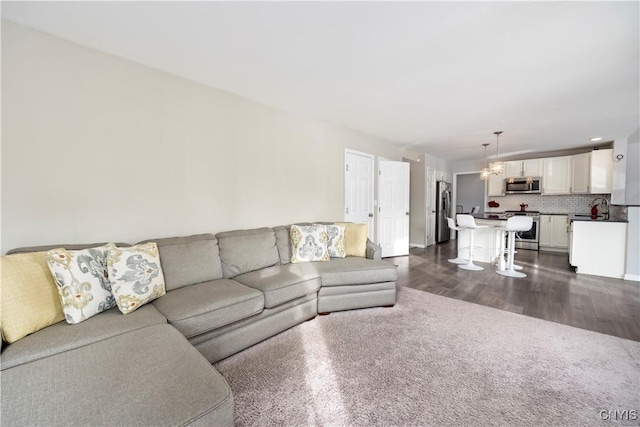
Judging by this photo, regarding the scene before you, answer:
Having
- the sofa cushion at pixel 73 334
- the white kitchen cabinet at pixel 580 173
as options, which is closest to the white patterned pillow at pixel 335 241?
the sofa cushion at pixel 73 334

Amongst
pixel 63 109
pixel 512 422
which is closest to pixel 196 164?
pixel 63 109

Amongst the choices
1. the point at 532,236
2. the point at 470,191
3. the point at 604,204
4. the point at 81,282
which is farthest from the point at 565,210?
the point at 81,282

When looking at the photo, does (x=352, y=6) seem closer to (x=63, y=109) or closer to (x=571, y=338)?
(x=63, y=109)

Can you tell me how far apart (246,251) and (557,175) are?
726 centimetres

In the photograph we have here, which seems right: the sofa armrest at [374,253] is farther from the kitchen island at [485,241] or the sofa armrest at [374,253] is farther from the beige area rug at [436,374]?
the kitchen island at [485,241]

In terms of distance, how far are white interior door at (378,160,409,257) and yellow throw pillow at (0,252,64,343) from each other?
4560 mm

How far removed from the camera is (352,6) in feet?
5.51

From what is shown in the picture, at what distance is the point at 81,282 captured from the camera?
1628 mm

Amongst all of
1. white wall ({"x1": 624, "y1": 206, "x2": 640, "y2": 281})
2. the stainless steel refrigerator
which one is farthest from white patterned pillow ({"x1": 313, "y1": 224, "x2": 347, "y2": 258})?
the stainless steel refrigerator

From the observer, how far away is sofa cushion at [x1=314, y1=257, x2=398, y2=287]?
2.72 metres

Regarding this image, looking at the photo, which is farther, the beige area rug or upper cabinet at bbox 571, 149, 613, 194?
upper cabinet at bbox 571, 149, 613, 194

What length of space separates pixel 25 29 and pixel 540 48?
12.8ft

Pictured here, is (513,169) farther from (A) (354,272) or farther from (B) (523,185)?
(A) (354,272)

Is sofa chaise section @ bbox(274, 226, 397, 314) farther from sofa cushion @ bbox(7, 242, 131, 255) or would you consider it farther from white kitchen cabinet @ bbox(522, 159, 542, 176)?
white kitchen cabinet @ bbox(522, 159, 542, 176)
